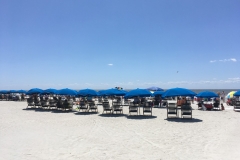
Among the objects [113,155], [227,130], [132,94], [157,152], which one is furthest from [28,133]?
[227,130]

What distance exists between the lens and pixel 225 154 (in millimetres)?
6336

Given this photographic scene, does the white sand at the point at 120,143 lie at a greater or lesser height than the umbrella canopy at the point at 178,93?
lesser

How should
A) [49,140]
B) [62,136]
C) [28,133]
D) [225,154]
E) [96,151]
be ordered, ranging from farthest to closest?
[28,133] → [62,136] → [49,140] → [96,151] → [225,154]

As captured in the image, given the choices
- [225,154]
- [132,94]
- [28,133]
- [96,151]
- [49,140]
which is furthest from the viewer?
[132,94]

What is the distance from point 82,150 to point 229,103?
74.3ft

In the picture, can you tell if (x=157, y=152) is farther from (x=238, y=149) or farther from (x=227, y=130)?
(x=227, y=130)

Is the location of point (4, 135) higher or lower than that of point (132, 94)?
lower

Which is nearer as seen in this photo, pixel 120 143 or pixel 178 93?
pixel 120 143

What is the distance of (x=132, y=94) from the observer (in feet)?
49.8

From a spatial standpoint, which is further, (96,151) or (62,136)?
(62,136)

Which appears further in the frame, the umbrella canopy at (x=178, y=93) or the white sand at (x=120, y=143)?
the umbrella canopy at (x=178, y=93)

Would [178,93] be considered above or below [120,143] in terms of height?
above

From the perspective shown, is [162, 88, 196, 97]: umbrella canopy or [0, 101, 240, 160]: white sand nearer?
[0, 101, 240, 160]: white sand

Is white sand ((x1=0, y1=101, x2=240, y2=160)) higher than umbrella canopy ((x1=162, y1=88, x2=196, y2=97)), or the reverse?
umbrella canopy ((x1=162, y1=88, x2=196, y2=97))
